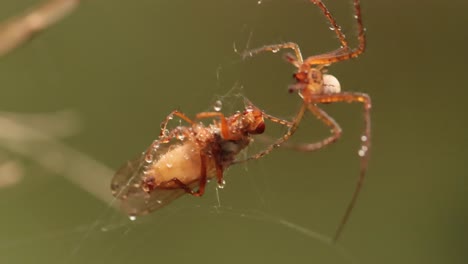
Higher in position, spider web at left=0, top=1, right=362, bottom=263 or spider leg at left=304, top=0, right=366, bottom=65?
spider leg at left=304, top=0, right=366, bottom=65

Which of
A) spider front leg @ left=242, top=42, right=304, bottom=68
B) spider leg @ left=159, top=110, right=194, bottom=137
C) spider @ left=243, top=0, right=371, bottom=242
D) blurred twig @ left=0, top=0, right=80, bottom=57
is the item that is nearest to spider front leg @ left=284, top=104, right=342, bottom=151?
spider @ left=243, top=0, right=371, bottom=242

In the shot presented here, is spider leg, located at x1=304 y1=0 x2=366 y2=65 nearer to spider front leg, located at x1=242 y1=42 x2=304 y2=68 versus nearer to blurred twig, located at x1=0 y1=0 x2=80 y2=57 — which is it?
spider front leg, located at x1=242 y1=42 x2=304 y2=68

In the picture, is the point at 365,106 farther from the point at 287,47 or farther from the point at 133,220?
the point at 133,220

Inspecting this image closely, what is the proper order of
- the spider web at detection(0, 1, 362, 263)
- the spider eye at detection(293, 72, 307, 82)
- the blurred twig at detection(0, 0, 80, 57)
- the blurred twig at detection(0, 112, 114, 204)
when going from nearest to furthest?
the blurred twig at detection(0, 0, 80, 57), the spider eye at detection(293, 72, 307, 82), the spider web at detection(0, 1, 362, 263), the blurred twig at detection(0, 112, 114, 204)

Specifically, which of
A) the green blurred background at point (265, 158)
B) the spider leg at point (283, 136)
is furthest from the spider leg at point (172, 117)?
the green blurred background at point (265, 158)

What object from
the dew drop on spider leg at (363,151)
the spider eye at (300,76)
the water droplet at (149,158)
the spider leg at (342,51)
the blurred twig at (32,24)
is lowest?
the dew drop on spider leg at (363,151)

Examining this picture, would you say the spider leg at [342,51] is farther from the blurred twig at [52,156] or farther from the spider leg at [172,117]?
the blurred twig at [52,156]

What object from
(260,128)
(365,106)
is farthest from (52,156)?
(365,106)

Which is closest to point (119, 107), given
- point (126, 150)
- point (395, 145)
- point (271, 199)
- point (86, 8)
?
point (126, 150)
